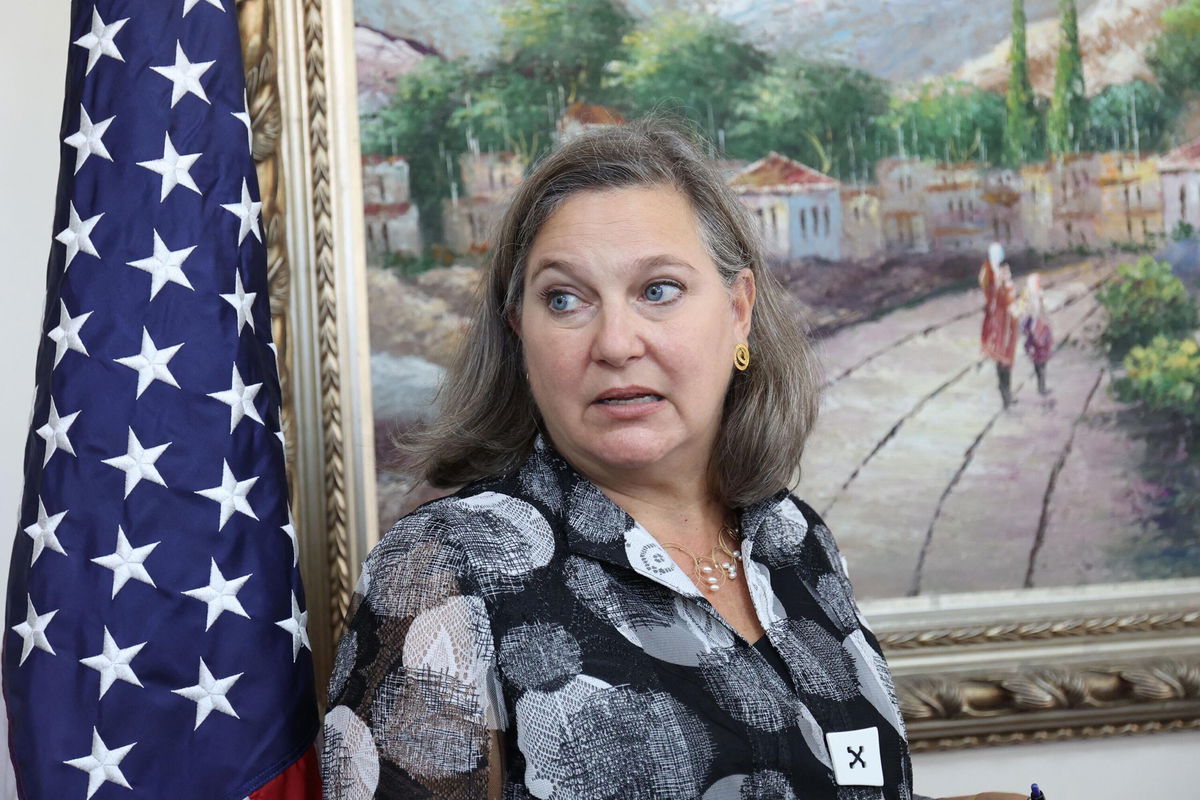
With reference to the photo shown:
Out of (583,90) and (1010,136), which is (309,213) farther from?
(1010,136)

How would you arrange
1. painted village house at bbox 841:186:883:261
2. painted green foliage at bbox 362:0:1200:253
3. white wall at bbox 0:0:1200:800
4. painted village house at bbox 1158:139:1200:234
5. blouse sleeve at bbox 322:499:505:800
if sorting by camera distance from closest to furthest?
1. blouse sleeve at bbox 322:499:505:800
2. white wall at bbox 0:0:1200:800
3. painted green foliage at bbox 362:0:1200:253
4. painted village house at bbox 841:186:883:261
5. painted village house at bbox 1158:139:1200:234

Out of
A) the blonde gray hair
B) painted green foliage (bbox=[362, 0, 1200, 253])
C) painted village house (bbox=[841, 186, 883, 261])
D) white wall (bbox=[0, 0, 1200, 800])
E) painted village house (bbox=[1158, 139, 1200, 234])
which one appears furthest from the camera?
painted village house (bbox=[1158, 139, 1200, 234])

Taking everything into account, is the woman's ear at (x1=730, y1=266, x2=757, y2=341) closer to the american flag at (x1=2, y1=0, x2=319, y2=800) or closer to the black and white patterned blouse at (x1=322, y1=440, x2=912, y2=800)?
the black and white patterned blouse at (x1=322, y1=440, x2=912, y2=800)

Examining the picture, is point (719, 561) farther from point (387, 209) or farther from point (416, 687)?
point (387, 209)

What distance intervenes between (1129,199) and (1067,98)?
0.24 m

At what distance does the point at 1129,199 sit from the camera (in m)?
2.23

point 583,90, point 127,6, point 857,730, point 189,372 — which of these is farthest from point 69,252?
point 857,730

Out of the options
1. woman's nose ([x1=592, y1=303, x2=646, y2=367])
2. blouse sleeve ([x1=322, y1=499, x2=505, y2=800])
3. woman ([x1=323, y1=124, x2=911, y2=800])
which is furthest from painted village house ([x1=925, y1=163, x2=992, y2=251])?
blouse sleeve ([x1=322, y1=499, x2=505, y2=800])

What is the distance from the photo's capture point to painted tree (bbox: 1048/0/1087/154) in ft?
7.15

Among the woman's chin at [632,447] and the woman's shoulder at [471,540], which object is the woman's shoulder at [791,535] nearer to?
the woman's chin at [632,447]

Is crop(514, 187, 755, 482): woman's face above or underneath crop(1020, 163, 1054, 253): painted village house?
underneath

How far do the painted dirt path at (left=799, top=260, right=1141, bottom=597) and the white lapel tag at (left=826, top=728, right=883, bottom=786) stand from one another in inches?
25.2

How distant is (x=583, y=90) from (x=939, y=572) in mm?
1151

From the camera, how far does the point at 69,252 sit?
1.51 meters
